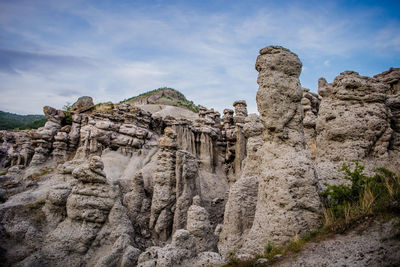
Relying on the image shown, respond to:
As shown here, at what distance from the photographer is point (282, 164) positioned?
23.3 feet

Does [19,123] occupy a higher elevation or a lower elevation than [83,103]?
lower

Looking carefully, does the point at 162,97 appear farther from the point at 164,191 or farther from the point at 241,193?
the point at 241,193

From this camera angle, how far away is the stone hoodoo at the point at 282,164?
6.54 meters

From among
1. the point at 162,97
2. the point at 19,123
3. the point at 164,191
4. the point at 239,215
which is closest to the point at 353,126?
the point at 239,215

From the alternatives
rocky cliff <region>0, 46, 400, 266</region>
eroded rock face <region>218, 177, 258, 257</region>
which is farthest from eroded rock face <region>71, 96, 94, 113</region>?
eroded rock face <region>218, 177, 258, 257</region>

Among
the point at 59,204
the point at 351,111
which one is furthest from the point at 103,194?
the point at 351,111

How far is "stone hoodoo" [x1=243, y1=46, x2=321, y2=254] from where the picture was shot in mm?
6538

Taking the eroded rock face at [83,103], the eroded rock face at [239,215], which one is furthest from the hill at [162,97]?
the eroded rock face at [239,215]

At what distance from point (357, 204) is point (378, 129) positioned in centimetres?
344

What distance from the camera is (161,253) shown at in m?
6.75

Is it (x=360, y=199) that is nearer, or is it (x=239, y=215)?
(x=360, y=199)

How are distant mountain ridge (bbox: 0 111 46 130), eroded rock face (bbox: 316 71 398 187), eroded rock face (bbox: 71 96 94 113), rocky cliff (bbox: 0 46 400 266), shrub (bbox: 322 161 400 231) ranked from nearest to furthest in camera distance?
shrub (bbox: 322 161 400 231), rocky cliff (bbox: 0 46 400 266), eroded rock face (bbox: 316 71 398 187), eroded rock face (bbox: 71 96 94 113), distant mountain ridge (bbox: 0 111 46 130)

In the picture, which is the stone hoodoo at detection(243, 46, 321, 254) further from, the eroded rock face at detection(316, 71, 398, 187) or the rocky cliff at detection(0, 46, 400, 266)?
the eroded rock face at detection(316, 71, 398, 187)

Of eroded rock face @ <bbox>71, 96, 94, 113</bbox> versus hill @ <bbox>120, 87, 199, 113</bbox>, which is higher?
hill @ <bbox>120, 87, 199, 113</bbox>
